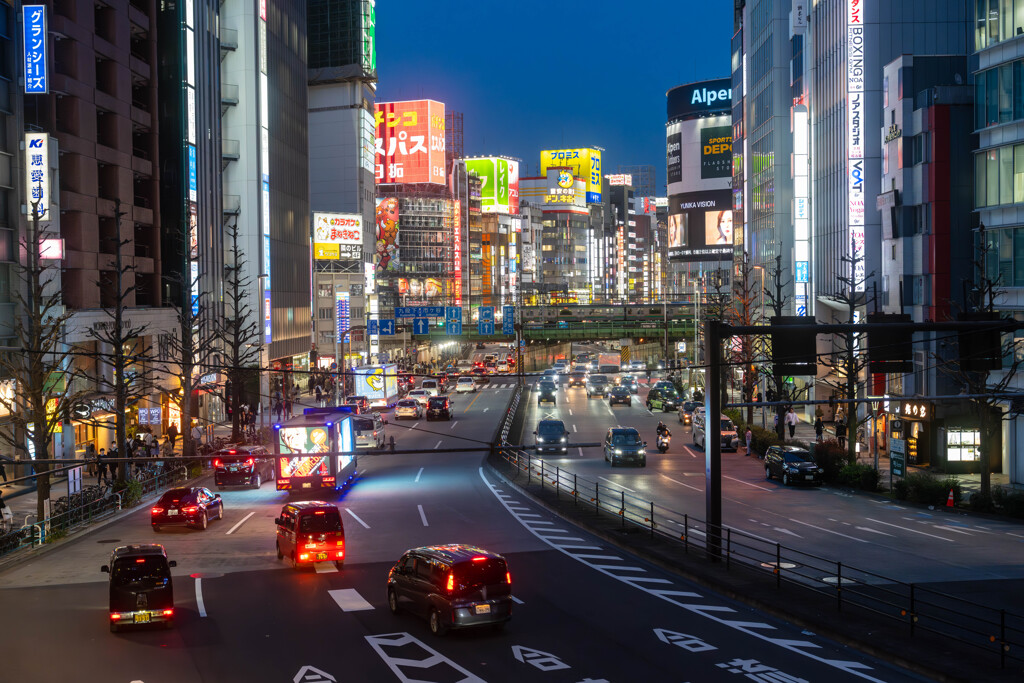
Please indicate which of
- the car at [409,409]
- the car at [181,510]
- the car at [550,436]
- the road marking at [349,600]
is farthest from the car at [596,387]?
the road marking at [349,600]

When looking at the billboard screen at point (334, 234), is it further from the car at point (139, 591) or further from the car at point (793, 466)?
the car at point (139, 591)

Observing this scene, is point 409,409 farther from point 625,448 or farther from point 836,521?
point 836,521

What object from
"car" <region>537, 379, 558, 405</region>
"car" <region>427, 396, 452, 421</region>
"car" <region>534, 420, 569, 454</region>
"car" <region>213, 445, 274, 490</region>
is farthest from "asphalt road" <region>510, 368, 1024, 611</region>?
"car" <region>537, 379, 558, 405</region>

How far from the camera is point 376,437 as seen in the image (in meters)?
58.7

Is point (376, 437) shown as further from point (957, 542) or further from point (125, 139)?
point (957, 542)

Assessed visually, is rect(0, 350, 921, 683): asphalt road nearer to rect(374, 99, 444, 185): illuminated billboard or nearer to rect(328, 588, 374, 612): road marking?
rect(328, 588, 374, 612): road marking

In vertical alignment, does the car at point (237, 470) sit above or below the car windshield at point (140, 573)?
below

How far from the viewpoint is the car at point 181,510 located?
111 ft

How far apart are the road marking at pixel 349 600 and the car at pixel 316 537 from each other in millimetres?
2291

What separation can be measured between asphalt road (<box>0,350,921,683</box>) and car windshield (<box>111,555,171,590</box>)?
1.02 m

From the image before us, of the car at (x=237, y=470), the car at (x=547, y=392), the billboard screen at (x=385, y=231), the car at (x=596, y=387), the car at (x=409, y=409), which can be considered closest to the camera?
the car at (x=237, y=470)

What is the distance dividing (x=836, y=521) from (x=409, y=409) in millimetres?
43968

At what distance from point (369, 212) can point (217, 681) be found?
400ft


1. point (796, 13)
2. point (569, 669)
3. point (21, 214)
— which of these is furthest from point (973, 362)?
point (796, 13)
